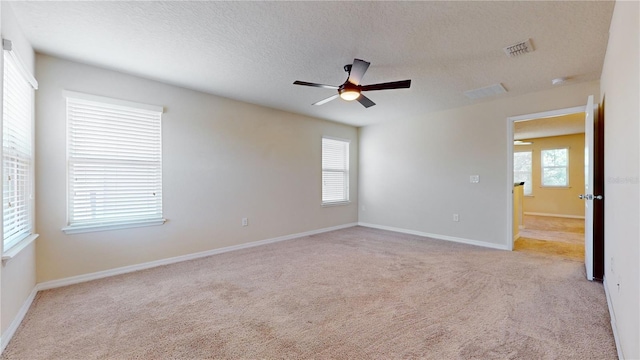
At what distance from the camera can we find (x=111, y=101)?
10.4 feet

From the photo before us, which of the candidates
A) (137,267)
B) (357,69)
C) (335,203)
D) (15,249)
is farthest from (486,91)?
(15,249)

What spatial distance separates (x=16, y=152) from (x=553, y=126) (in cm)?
882

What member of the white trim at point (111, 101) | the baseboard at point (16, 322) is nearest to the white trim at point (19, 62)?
the white trim at point (111, 101)

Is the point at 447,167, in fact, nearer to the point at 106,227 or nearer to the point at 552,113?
the point at 552,113

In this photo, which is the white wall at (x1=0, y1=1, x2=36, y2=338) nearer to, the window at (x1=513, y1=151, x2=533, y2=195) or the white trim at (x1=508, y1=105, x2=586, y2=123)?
the white trim at (x1=508, y1=105, x2=586, y2=123)

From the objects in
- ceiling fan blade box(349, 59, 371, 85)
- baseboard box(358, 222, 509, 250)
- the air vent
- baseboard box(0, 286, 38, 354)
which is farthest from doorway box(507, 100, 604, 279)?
baseboard box(0, 286, 38, 354)

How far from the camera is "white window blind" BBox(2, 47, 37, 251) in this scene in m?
2.06

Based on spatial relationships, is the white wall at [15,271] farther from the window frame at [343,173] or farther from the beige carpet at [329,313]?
the window frame at [343,173]

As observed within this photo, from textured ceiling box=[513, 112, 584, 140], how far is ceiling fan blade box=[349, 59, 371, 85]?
4534 mm

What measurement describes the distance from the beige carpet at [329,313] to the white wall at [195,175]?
397 millimetres

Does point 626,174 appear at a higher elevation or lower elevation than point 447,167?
lower

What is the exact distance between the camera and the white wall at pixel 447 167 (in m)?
4.32

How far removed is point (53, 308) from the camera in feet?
7.86

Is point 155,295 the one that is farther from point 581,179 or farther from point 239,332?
point 581,179
